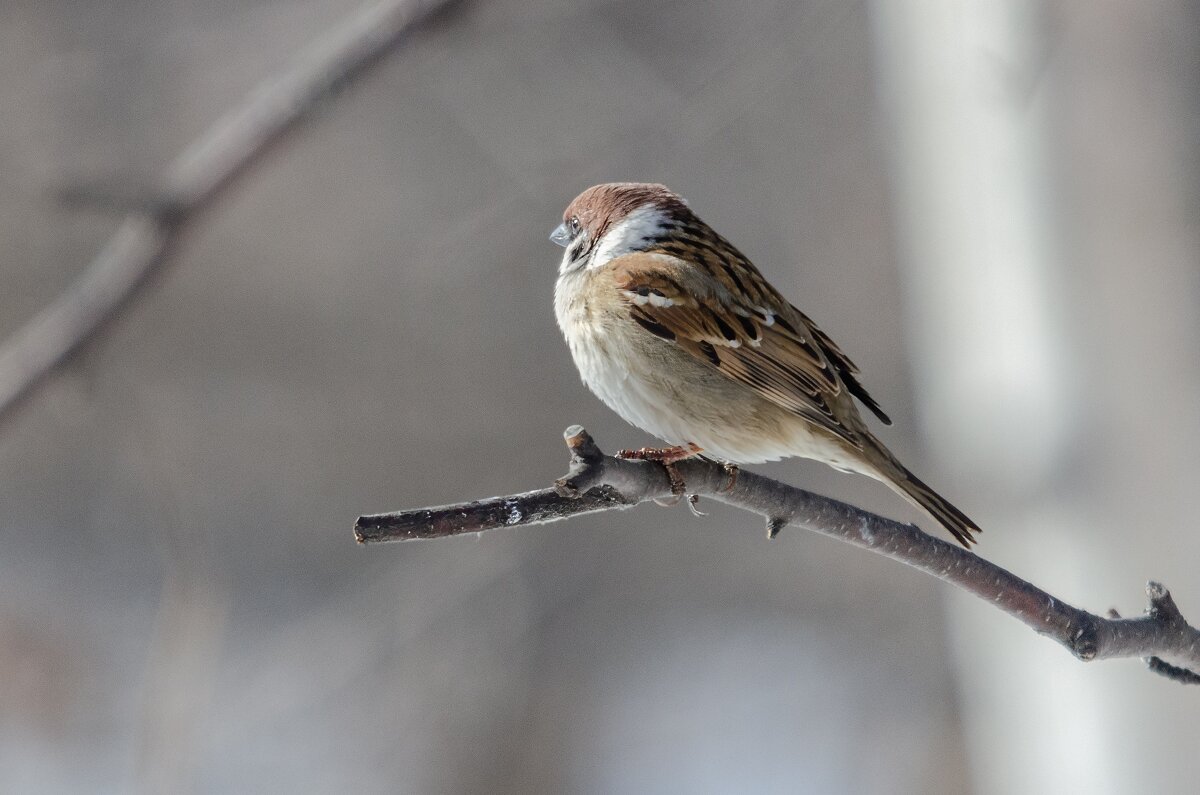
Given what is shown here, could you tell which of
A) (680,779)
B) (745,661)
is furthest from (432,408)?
(680,779)

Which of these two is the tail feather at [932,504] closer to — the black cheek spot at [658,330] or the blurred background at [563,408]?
the black cheek spot at [658,330]

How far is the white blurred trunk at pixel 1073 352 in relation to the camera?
8.57ft

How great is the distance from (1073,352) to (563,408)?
3.77 meters

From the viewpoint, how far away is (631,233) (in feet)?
8.43

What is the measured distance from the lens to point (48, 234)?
6.50 m

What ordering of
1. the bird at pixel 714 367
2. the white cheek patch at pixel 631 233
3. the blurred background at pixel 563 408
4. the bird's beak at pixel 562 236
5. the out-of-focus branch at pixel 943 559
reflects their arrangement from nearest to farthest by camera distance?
the out-of-focus branch at pixel 943 559 < the bird at pixel 714 367 < the white cheek patch at pixel 631 233 < the blurred background at pixel 563 408 < the bird's beak at pixel 562 236

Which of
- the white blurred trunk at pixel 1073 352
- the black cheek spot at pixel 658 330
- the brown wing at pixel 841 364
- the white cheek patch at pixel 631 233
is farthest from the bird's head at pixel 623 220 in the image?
the white blurred trunk at pixel 1073 352

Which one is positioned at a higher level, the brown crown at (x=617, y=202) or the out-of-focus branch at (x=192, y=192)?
the brown crown at (x=617, y=202)

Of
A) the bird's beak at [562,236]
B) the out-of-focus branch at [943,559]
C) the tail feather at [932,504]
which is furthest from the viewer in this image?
the bird's beak at [562,236]

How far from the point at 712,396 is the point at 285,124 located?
3.05ft

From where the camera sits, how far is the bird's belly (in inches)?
88.4

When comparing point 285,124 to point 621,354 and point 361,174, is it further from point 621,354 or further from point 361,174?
point 361,174

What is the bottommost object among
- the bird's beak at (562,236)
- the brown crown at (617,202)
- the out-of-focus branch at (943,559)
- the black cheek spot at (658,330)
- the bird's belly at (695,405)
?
the out-of-focus branch at (943,559)

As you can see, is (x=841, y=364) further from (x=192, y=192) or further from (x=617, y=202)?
(x=192, y=192)
